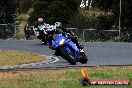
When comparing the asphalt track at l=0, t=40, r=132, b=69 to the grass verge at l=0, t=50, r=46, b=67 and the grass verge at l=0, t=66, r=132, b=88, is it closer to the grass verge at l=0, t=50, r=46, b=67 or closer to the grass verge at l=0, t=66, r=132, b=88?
the grass verge at l=0, t=50, r=46, b=67

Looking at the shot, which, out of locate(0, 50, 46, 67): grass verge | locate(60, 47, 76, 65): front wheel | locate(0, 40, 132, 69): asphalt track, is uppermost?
locate(60, 47, 76, 65): front wheel

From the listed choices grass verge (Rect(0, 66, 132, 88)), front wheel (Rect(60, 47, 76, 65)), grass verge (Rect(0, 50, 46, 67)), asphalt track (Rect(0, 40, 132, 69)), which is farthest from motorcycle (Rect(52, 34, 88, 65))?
grass verge (Rect(0, 66, 132, 88))

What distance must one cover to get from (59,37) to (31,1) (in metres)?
27.3

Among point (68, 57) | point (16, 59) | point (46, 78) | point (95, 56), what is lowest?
point (95, 56)

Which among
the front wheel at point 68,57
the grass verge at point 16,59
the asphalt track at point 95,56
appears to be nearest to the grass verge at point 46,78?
the asphalt track at point 95,56

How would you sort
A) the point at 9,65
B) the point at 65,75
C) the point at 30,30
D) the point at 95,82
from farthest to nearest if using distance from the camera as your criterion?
1. the point at 30,30
2. the point at 9,65
3. the point at 65,75
4. the point at 95,82

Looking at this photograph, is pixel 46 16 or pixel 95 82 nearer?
pixel 95 82

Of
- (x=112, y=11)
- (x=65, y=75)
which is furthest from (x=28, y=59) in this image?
(x=112, y=11)

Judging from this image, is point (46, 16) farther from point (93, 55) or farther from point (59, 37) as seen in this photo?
point (59, 37)

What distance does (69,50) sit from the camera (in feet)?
54.9

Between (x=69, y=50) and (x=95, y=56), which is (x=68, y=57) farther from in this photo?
(x=95, y=56)

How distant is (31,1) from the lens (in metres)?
43.8

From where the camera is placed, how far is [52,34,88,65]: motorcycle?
1667 centimetres

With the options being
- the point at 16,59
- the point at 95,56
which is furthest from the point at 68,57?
the point at 95,56
